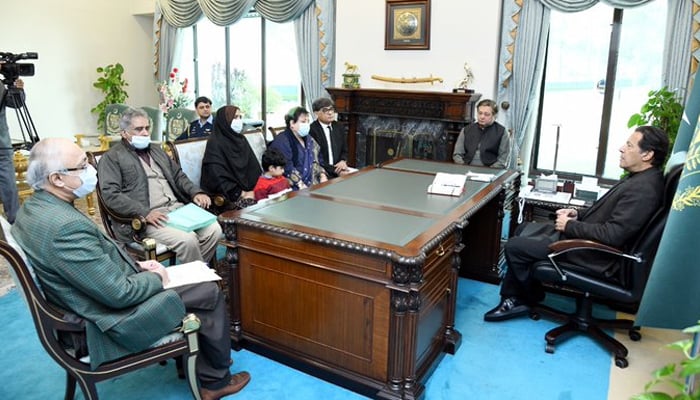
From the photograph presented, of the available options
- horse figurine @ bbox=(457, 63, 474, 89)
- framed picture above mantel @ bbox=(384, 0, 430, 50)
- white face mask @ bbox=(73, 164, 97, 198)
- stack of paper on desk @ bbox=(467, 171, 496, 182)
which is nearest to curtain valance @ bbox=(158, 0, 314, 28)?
framed picture above mantel @ bbox=(384, 0, 430, 50)

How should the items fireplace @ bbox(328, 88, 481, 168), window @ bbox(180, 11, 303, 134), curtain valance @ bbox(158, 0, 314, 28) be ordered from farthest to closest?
window @ bbox(180, 11, 303, 134)
curtain valance @ bbox(158, 0, 314, 28)
fireplace @ bbox(328, 88, 481, 168)

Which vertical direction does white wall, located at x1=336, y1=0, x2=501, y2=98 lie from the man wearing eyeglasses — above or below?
above

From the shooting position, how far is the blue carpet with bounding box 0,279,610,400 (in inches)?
89.3

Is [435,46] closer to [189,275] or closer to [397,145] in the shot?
[397,145]

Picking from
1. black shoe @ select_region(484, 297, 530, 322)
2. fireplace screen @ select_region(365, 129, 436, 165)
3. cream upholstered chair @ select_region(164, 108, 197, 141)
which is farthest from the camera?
cream upholstered chair @ select_region(164, 108, 197, 141)

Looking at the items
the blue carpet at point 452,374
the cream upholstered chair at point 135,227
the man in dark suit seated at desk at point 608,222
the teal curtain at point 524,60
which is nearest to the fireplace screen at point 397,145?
the teal curtain at point 524,60

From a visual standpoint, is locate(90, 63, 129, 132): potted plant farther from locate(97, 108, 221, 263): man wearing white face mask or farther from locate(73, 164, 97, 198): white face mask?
locate(73, 164, 97, 198): white face mask

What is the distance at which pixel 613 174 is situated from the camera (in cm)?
512

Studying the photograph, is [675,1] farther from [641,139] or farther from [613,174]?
[641,139]

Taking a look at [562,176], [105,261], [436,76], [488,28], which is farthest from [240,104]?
[105,261]

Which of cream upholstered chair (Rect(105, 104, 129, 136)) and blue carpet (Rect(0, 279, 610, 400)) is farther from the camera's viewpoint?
cream upholstered chair (Rect(105, 104, 129, 136))

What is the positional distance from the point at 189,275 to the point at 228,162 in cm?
164

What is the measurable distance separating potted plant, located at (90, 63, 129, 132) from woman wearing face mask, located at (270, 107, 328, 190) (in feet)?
14.7

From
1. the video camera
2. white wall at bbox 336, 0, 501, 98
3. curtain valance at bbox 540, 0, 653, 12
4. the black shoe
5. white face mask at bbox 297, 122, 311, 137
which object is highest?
curtain valance at bbox 540, 0, 653, 12
